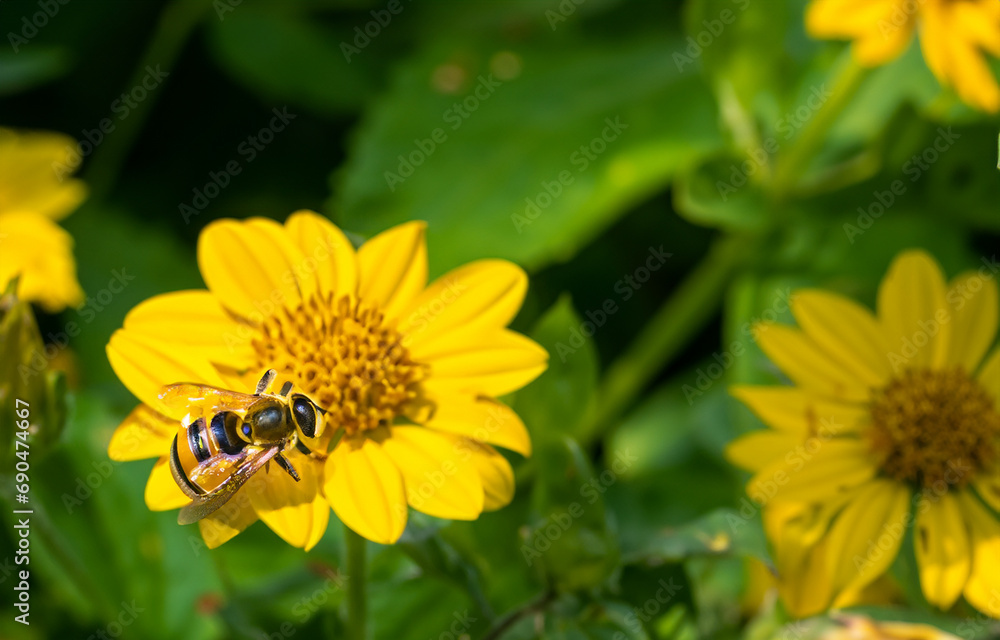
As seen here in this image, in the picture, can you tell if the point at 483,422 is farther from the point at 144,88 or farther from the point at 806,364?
the point at 144,88

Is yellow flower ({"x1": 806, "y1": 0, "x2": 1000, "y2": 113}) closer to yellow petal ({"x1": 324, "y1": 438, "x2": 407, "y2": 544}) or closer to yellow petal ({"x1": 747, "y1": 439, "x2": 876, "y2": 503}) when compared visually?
yellow petal ({"x1": 747, "y1": 439, "x2": 876, "y2": 503})

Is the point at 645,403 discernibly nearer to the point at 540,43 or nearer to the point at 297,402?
the point at 540,43

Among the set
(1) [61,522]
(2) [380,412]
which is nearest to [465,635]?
(2) [380,412]
